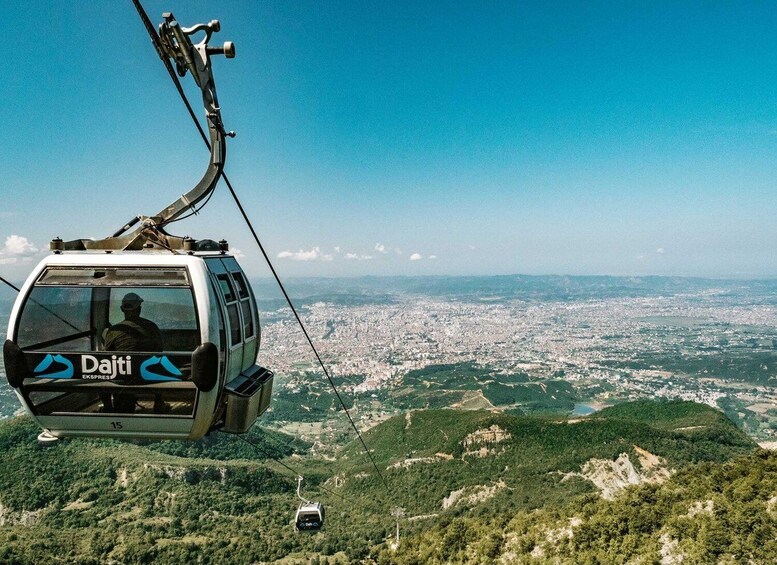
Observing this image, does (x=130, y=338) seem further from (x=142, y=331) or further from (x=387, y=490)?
(x=387, y=490)

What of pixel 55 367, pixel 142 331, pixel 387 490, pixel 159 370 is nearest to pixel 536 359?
pixel 387 490

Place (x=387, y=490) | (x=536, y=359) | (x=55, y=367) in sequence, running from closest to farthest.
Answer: (x=55, y=367) → (x=387, y=490) → (x=536, y=359)

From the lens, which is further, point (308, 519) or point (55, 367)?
point (308, 519)

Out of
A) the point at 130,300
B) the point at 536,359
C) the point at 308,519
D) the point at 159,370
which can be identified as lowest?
the point at 536,359

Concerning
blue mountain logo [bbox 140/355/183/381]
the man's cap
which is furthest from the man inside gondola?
blue mountain logo [bbox 140/355/183/381]

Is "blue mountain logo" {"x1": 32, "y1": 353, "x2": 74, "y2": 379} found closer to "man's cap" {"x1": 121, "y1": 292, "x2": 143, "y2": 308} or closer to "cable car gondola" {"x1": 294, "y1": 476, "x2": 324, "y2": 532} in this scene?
"man's cap" {"x1": 121, "y1": 292, "x2": 143, "y2": 308}

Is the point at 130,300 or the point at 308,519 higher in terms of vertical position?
the point at 130,300
